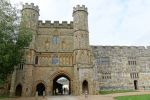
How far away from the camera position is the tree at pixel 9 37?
20.4m

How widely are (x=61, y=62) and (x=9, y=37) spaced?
46.6ft

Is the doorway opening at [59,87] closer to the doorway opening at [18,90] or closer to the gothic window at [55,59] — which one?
the gothic window at [55,59]

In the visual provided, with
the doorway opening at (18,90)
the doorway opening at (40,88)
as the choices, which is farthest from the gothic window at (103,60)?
the doorway opening at (18,90)

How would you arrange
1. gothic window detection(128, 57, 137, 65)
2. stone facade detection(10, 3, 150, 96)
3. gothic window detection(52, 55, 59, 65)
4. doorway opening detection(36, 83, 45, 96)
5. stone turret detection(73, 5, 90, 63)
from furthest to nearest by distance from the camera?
gothic window detection(128, 57, 137, 65) < doorway opening detection(36, 83, 45, 96) < gothic window detection(52, 55, 59, 65) < stone turret detection(73, 5, 90, 63) < stone facade detection(10, 3, 150, 96)

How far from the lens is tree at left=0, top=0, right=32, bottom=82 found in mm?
20359

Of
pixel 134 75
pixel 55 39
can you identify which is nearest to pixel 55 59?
pixel 55 39

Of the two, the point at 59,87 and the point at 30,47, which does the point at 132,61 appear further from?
the point at 30,47

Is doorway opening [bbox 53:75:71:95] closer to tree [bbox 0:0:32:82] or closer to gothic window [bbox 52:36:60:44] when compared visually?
gothic window [bbox 52:36:60:44]

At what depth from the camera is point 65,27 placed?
1428 inches

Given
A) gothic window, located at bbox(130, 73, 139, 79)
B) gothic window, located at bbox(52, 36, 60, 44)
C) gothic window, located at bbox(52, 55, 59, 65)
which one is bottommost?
gothic window, located at bbox(130, 73, 139, 79)

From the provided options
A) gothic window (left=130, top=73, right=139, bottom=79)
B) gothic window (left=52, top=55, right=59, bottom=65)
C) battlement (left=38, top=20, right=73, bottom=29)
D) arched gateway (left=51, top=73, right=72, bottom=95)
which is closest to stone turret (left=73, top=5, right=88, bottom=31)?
battlement (left=38, top=20, right=73, bottom=29)

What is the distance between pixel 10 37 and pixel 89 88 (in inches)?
619

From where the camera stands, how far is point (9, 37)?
21344 millimetres

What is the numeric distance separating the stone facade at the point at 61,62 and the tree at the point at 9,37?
6093 millimetres
